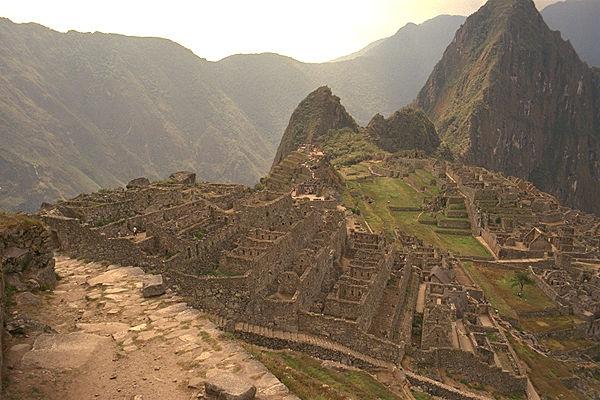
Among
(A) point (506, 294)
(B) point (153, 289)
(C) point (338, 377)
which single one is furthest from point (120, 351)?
(A) point (506, 294)

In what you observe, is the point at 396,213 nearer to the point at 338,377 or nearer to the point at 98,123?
the point at 338,377

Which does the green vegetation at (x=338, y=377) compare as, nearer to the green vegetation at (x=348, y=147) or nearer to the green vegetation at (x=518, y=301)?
the green vegetation at (x=518, y=301)

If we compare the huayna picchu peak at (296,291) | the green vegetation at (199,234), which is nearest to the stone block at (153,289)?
the huayna picchu peak at (296,291)

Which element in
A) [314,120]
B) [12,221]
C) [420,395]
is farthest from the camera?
[314,120]

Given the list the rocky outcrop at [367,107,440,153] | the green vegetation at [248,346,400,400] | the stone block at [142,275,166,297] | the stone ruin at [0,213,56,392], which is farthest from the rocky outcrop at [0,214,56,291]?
the rocky outcrop at [367,107,440,153]

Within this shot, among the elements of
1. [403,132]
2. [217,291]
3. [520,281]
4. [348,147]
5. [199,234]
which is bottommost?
[520,281]

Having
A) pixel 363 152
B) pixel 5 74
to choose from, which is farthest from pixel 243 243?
pixel 5 74
